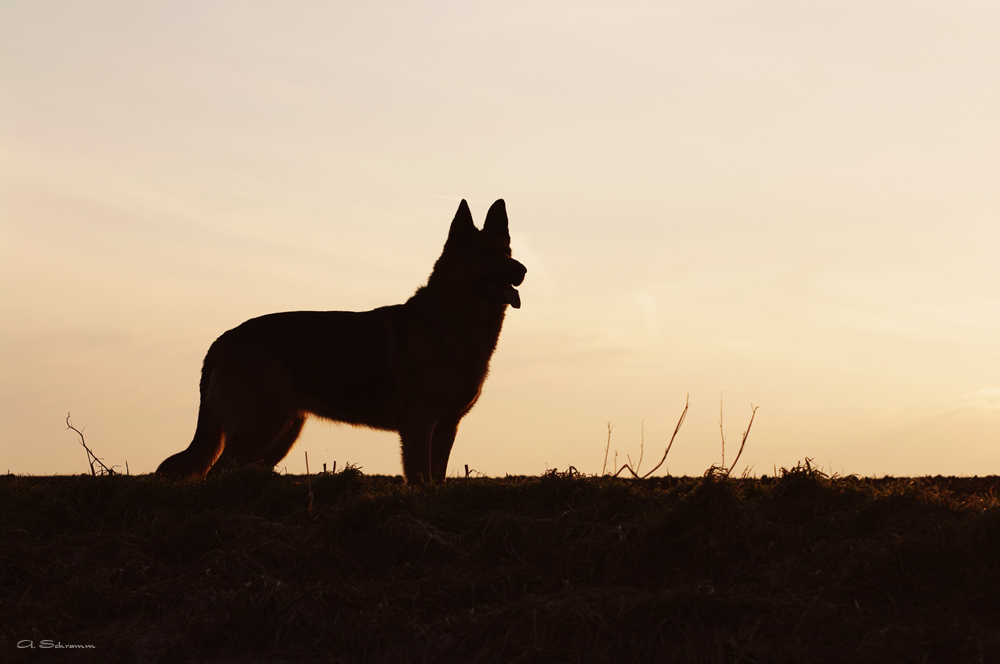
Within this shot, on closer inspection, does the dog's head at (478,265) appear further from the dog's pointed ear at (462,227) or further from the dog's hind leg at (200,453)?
the dog's hind leg at (200,453)

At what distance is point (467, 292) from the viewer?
838 centimetres

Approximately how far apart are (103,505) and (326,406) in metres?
2.87

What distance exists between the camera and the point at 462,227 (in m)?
8.48

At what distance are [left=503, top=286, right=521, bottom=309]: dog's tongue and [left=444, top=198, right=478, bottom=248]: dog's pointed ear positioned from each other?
2.22 ft

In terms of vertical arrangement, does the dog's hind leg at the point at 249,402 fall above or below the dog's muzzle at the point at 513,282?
below

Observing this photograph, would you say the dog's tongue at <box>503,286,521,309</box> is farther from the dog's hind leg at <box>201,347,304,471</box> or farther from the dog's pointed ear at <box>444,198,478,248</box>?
the dog's hind leg at <box>201,347,304,471</box>

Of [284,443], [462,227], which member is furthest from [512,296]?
[284,443]

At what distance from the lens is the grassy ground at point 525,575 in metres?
3.71

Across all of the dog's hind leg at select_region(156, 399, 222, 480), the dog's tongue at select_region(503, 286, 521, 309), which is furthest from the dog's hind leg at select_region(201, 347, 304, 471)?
the dog's tongue at select_region(503, 286, 521, 309)

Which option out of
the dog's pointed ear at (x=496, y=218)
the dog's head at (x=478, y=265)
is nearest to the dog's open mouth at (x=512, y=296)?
the dog's head at (x=478, y=265)

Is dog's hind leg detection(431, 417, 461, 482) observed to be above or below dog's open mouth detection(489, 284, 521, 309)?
below

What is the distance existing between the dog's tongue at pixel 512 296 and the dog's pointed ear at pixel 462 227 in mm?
677

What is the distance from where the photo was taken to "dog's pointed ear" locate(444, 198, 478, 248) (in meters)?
8.47

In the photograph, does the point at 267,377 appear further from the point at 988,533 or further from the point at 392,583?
the point at 988,533
